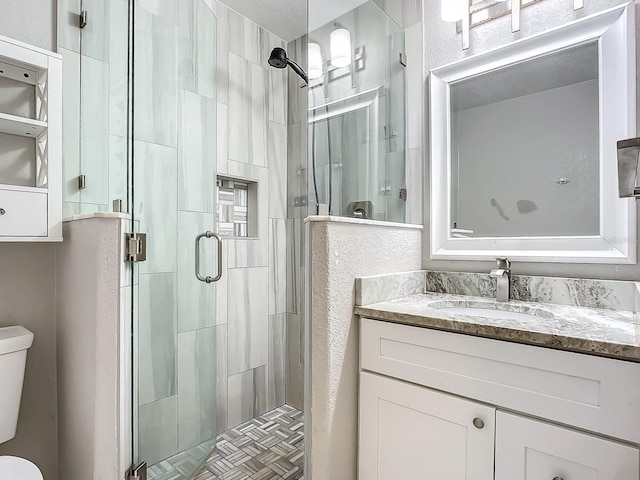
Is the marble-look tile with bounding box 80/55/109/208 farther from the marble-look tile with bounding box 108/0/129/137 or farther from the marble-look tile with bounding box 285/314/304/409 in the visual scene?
the marble-look tile with bounding box 285/314/304/409

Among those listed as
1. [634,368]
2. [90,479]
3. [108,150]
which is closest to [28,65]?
[108,150]

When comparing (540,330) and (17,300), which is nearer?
(540,330)

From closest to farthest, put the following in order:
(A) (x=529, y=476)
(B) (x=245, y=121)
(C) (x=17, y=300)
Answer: (A) (x=529, y=476)
(C) (x=17, y=300)
(B) (x=245, y=121)

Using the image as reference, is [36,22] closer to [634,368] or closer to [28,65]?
[28,65]

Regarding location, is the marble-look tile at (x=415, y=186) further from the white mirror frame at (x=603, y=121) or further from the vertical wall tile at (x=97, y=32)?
the vertical wall tile at (x=97, y=32)

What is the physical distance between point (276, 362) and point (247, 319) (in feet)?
1.38

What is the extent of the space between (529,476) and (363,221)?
92 cm

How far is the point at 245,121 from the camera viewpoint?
228 cm

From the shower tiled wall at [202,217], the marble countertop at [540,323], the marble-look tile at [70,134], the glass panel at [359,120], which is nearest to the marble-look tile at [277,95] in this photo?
the shower tiled wall at [202,217]

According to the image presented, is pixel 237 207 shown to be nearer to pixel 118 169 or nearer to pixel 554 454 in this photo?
pixel 118 169

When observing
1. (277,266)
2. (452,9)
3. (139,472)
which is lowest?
(139,472)

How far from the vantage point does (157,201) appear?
4.84 feet

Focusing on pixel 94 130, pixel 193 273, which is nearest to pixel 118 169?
pixel 94 130

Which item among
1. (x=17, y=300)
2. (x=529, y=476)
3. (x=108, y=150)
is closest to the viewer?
(x=529, y=476)
